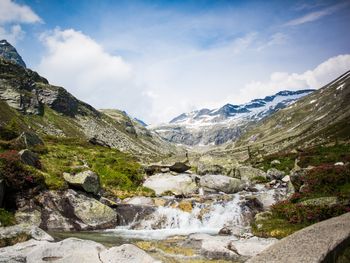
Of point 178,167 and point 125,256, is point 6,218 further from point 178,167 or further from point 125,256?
point 178,167

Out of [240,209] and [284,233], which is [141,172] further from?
[284,233]

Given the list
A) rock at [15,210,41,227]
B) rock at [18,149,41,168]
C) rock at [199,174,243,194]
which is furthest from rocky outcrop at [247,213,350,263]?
rock at [199,174,243,194]

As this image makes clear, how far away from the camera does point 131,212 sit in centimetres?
3294

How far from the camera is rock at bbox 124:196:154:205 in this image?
3569 centimetres

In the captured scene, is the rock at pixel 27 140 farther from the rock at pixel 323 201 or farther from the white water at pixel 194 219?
the rock at pixel 323 201

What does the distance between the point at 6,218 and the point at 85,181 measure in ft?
29.5

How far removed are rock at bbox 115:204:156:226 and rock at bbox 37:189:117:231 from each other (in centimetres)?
105

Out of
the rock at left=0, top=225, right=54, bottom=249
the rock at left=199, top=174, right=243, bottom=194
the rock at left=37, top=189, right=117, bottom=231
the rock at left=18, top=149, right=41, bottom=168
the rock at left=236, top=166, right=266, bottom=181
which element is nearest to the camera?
the rock at left=0, top=225, right=54, bottom=249

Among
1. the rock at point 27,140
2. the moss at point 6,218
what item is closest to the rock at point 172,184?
the rock at point 27,140

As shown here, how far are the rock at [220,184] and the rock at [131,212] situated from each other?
11879 millimetres

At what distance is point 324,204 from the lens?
24000mm

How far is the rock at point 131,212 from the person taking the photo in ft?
105

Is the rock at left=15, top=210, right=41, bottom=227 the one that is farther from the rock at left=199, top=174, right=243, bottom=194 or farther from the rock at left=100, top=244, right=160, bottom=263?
the rock at left=199, top=174, right=243, bottom=194

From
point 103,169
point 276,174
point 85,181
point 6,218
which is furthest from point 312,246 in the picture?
point 276,174
